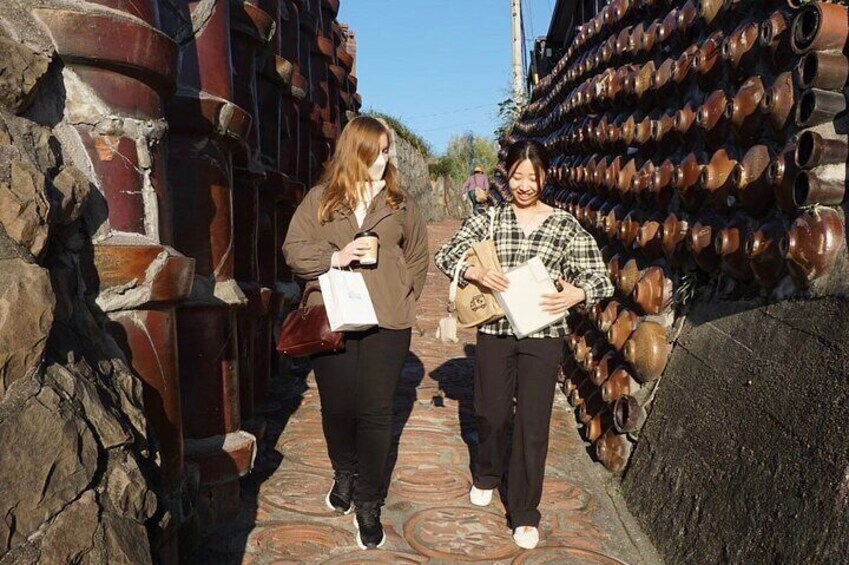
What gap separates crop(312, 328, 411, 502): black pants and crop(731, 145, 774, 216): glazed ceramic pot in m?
1.41

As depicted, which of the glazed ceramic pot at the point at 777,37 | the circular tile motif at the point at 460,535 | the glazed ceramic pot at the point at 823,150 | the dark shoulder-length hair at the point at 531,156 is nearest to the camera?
the glazed ceramic pot at the point at 823,150

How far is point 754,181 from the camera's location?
2.70m

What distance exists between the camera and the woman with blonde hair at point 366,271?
303 centimetres

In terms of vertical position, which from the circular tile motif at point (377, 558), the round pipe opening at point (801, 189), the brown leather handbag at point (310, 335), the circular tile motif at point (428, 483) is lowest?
the circular tile motif at point (428, 483)

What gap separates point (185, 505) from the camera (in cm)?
266

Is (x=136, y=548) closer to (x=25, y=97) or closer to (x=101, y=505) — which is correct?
(x=101, y=505)

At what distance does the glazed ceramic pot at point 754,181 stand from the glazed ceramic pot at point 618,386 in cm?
121

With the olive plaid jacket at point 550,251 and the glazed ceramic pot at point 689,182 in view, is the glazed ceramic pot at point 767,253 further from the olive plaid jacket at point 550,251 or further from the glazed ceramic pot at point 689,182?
the olive plaid jacket at point 550,251

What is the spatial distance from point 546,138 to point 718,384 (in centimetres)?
466

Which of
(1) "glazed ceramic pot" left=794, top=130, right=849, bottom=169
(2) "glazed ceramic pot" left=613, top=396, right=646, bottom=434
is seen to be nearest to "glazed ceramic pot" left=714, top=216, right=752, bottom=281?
(1) "glazed ceramic pot" left=794, top=130, right=849, bottom=169

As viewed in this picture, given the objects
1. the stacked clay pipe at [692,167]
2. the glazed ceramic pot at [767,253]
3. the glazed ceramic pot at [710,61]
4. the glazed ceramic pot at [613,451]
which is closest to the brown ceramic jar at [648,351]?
the stacked clay pipe at [692,167]

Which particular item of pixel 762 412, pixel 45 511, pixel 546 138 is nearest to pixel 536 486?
pixel 762 412

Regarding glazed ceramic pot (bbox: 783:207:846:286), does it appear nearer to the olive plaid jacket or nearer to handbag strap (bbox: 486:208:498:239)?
the olive plaid jacket

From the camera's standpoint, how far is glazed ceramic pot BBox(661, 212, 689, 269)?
3363mm
